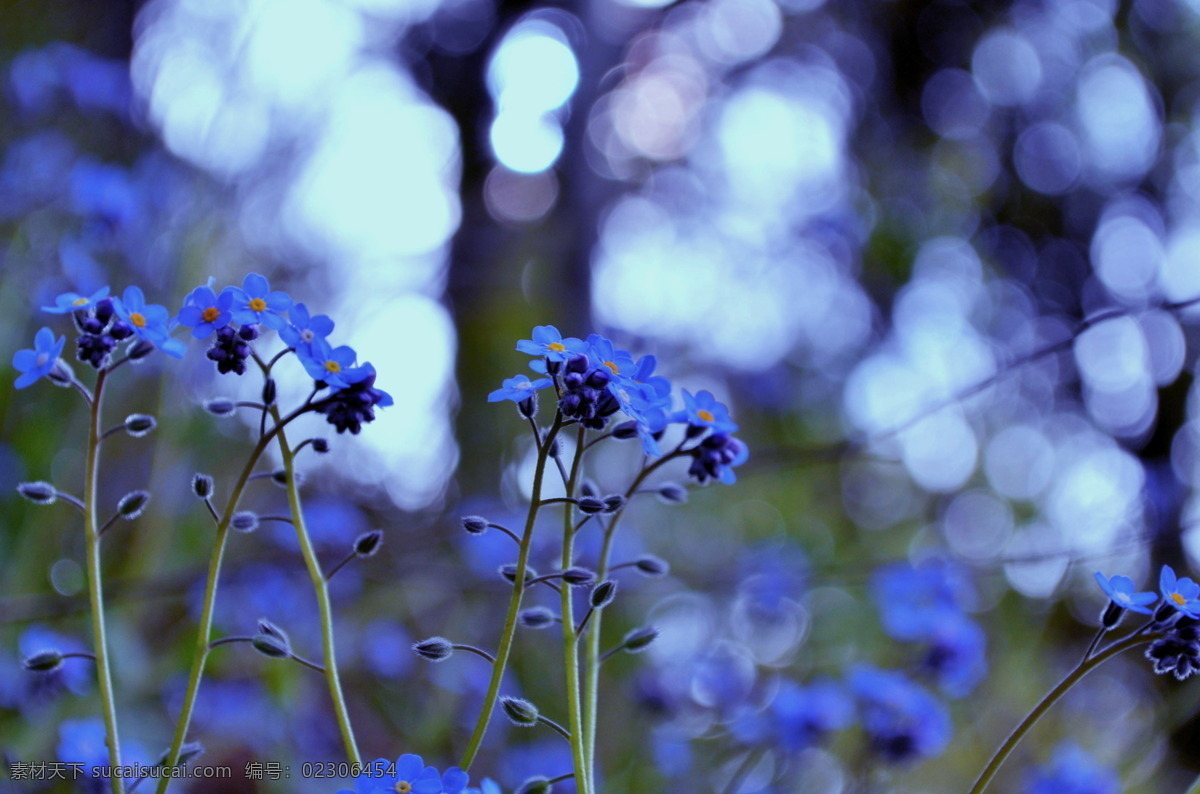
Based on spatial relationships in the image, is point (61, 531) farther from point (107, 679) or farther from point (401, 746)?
point (107, 679)

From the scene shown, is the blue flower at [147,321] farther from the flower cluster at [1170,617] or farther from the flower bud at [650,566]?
the flower cluster at [1170,617]

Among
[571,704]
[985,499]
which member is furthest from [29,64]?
[985,499]

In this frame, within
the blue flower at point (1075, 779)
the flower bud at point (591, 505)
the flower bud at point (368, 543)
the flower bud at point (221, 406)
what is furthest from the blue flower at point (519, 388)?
the blue flower at point (1075, 779)

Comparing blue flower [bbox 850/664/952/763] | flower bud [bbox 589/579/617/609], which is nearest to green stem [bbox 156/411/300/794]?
flower bud [bbox 589/579/617/609]

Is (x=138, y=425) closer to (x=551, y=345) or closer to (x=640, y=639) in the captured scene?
(x=551, y=345)

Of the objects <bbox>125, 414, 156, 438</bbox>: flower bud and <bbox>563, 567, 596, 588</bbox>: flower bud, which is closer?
<bbox>563, 567, 596, 588</bbox>: flower bud

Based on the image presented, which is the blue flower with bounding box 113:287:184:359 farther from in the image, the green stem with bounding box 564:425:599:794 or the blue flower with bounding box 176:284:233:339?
the green stem with bounding box 564:425:599:794
